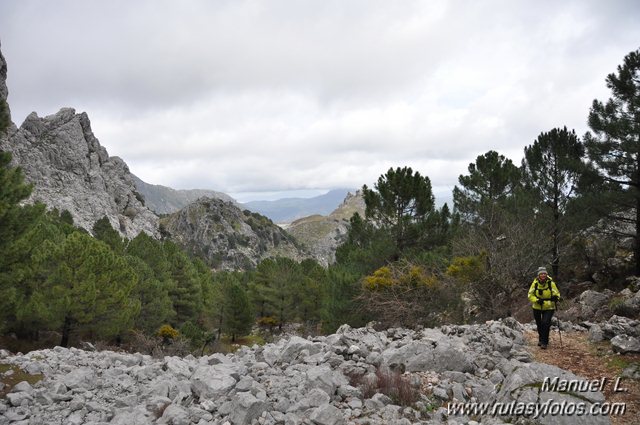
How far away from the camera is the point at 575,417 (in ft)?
18.7

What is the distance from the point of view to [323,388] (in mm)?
7598

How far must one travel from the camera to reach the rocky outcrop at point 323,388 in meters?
6.61

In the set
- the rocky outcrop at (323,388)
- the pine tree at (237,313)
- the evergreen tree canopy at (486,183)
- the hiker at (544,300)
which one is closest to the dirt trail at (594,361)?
the hiker at (544,300)

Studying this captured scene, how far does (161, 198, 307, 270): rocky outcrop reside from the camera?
145m

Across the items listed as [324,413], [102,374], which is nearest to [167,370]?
[102,374]

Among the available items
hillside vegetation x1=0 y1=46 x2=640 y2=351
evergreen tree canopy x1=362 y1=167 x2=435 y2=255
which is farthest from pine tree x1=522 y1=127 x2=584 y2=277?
evergreen tree canopy x1=362 y1=167 x2=435 y2=255

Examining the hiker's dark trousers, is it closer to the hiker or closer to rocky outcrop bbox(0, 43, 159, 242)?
the hiker

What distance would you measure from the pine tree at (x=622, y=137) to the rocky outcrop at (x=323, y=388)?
45.7ft

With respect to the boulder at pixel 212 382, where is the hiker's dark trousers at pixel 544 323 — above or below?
above

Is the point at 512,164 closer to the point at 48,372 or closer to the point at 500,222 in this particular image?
the point at 500,222

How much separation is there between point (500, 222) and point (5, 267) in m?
21.3

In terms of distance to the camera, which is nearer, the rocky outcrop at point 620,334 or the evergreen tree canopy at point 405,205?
the rocky outcrop at point 620,334

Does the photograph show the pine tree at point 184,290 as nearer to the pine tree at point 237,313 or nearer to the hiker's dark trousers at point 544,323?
the pine tree at point 237,313

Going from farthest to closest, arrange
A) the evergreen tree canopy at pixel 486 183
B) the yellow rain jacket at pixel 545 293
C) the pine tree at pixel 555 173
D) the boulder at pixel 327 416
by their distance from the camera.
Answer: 1. the evergreen tree canopy at pixel 486 183
2. the pine tree at pixel 555 173
3. the yellow rain jacket at pixel 545 293
4. the boulder at pixel 327 416
